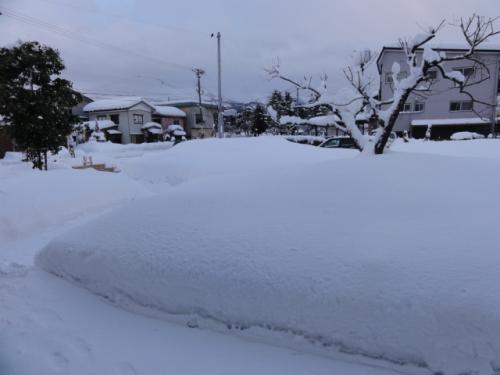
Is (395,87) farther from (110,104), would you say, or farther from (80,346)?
(110,104)

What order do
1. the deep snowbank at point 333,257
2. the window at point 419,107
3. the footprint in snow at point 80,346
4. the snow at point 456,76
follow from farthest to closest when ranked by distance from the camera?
the window at point 419,107 < the snow at point 456,76 < the footprint in snow at point 80,346 < the deep snowbank at point 333,257

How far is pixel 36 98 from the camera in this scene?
9.02 m

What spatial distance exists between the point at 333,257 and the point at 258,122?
3338cm

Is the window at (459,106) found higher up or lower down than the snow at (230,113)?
lower down

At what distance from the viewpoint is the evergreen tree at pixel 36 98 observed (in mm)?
8812

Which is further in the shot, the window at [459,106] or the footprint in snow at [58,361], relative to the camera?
the window at [459,106]

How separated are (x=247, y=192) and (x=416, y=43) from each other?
282 cm

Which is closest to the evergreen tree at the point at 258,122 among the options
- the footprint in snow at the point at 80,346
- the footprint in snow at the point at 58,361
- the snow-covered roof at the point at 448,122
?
the snow-covered roof at the point at 448,122

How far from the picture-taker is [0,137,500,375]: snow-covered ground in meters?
2.14

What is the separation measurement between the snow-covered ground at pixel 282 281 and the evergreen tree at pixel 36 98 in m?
6.70

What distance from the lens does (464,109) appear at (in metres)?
26.5

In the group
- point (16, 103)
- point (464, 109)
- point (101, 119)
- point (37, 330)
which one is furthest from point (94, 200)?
point (101, 119)

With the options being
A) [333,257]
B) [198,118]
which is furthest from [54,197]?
[198,118]

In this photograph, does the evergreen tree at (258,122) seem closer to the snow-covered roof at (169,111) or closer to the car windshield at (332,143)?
the snow-covered roof at (169,111)
